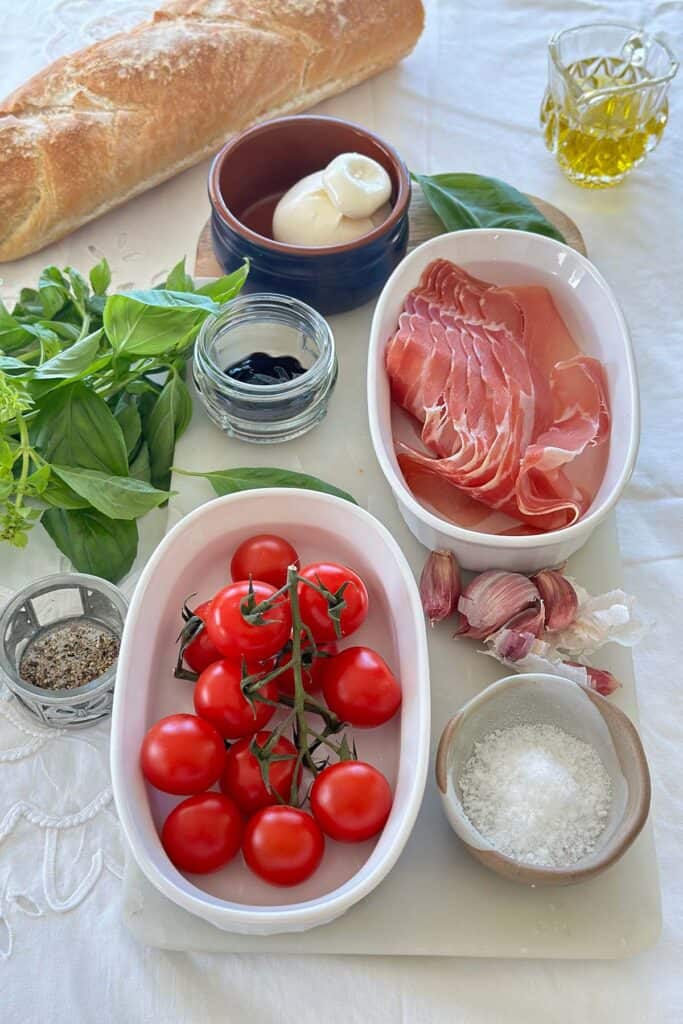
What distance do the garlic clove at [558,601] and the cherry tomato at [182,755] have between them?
34cm

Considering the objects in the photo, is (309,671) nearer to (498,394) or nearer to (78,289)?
(498,394)

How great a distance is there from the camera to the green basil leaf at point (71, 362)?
102cm

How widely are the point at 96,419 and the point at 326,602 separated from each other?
324 mm

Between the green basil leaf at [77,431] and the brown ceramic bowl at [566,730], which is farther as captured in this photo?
the green basil leaf at [77,431]

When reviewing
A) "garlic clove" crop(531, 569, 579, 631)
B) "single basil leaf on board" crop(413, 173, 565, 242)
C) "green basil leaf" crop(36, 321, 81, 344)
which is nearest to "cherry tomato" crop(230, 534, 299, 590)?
"garlic clove" crop(531, 569, 579, 631)

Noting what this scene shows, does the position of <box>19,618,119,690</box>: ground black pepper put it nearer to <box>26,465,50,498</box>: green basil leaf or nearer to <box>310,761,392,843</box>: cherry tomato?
<box>26,465,50,498</box>: green basil leaf

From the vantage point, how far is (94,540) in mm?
1074

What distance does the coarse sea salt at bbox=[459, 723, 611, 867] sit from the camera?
2.76ft

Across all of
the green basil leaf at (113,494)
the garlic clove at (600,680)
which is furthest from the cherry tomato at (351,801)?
the green basil leaf at (113,494)

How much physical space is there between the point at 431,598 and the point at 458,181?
61 centimetres

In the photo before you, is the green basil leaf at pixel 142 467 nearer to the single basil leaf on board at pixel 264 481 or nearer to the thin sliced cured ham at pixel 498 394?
the single basil leaf on board at pixel 264 481

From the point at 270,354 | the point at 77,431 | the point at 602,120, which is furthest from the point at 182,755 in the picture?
the point at 602,120

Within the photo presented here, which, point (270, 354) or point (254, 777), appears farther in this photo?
point (270, 354)

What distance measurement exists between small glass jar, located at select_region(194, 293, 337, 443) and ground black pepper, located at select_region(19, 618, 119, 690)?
0.28 metres
